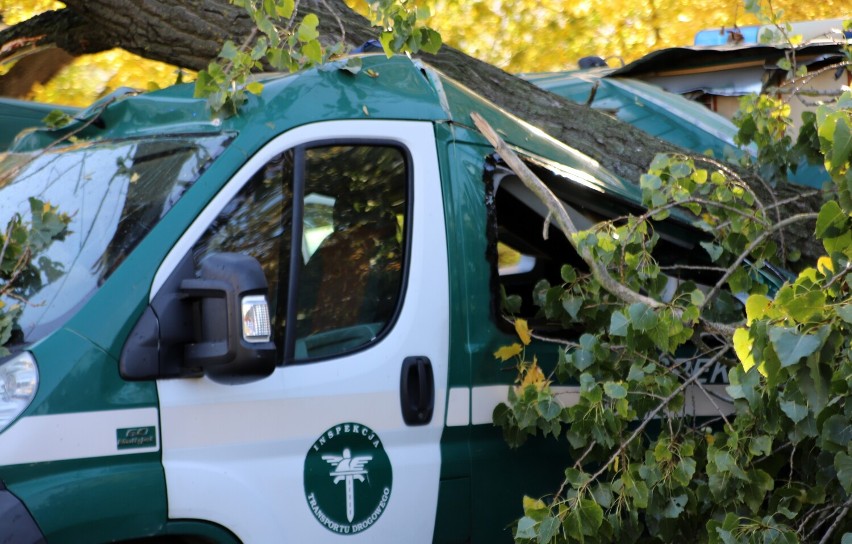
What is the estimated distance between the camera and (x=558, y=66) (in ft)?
44.8

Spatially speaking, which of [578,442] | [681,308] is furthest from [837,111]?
[578,442]

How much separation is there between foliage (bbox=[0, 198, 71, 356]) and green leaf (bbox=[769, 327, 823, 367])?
75.5 inches

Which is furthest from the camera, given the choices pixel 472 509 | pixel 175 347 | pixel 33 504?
pixel 472 509

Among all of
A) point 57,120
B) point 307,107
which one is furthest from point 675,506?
point 57,120

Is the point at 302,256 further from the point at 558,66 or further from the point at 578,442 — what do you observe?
the point at 558,66

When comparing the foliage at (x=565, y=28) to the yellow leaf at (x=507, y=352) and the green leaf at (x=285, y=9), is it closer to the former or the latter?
the green leaf at (x=285, y=9)

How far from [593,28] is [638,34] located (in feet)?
1.68

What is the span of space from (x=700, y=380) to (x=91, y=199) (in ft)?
6.84

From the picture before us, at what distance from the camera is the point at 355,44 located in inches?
220

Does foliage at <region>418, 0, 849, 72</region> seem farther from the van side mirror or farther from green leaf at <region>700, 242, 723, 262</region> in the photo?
the van side mirror

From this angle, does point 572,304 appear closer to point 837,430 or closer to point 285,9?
point 837,430

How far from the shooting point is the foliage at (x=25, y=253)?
126 inches

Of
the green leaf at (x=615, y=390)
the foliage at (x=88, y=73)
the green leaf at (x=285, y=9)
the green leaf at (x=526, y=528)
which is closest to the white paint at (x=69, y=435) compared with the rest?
the green leaf at (x=526, y=528)

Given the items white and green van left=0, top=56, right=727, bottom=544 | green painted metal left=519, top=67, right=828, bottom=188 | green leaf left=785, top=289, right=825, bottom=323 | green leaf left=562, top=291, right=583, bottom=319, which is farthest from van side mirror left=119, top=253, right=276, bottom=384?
green painted metal left=519, top=67, right=828, bottom=188
